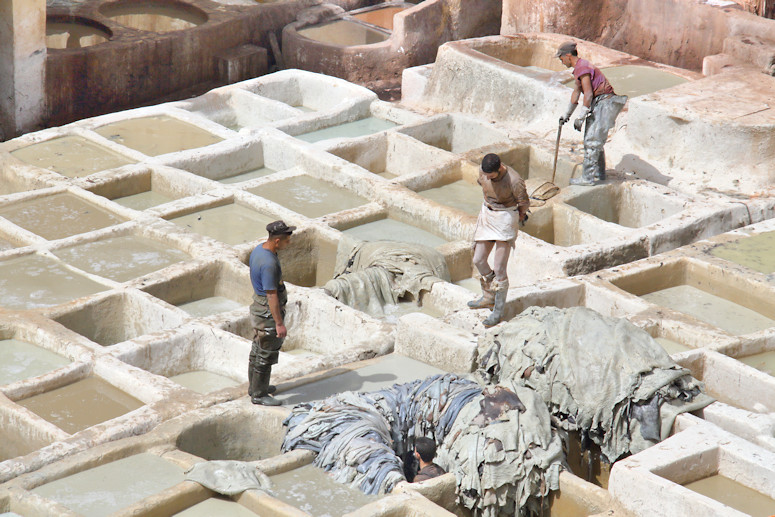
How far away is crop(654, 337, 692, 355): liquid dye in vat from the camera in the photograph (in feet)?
28.6

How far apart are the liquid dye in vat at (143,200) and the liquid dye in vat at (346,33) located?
658cm

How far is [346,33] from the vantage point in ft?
60.3

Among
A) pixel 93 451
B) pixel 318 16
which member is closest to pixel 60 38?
pixel 318 16

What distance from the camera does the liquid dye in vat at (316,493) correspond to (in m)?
6.90

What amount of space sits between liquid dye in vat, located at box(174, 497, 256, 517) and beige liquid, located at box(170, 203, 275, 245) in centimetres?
435

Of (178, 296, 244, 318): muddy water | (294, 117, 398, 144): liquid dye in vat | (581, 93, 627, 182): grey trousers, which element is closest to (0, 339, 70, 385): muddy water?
(178, 296, 244, 318): muddy water

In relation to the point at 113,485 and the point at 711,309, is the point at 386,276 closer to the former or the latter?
the point at 711,309

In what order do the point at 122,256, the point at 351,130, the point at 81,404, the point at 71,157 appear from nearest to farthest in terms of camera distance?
1. the point at 81,404
2. the point at 122,256
3. the point at 71,157
4. the point at 351,130

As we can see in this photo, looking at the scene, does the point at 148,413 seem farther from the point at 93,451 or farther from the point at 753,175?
the point at 753,175

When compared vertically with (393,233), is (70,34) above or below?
above

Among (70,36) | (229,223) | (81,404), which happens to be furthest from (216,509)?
(70,36)

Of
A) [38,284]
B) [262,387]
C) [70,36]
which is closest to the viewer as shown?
[262,387]

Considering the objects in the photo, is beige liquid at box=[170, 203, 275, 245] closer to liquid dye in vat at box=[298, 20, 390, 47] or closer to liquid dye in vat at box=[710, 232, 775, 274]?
liquid dye in vat at box=[710, 232, 775, 274]

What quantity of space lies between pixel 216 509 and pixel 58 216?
5399mm
